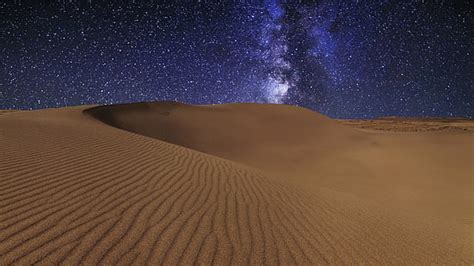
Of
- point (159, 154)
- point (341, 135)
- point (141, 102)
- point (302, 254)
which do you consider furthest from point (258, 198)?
point (141, 102)

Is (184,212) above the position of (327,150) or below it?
below

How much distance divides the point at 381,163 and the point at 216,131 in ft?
28.4

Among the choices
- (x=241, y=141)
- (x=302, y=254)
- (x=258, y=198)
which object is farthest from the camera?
(x=241, y=141)

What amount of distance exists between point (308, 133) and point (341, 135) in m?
1.83

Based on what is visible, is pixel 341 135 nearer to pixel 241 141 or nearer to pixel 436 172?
pixel 241 141

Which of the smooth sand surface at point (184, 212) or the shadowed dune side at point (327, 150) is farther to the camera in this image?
the shadowed dune side at point (327, 150)

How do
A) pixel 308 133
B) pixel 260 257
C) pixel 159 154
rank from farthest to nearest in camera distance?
pixel 308 133 < pixel 159 154 < pixel 260 257

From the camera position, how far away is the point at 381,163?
1233cm

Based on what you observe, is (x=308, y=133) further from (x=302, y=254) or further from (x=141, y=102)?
(x=302, y=254)

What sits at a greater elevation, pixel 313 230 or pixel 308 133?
pixel 308 133

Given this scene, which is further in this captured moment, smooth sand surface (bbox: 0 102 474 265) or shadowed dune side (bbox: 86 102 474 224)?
shadowed dune side (bbox: 86 102 474 224)

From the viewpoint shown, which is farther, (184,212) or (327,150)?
(327,150)

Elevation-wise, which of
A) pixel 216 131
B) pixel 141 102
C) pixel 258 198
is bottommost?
pixel 258 198

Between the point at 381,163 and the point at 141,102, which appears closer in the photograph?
the point at 381,163
